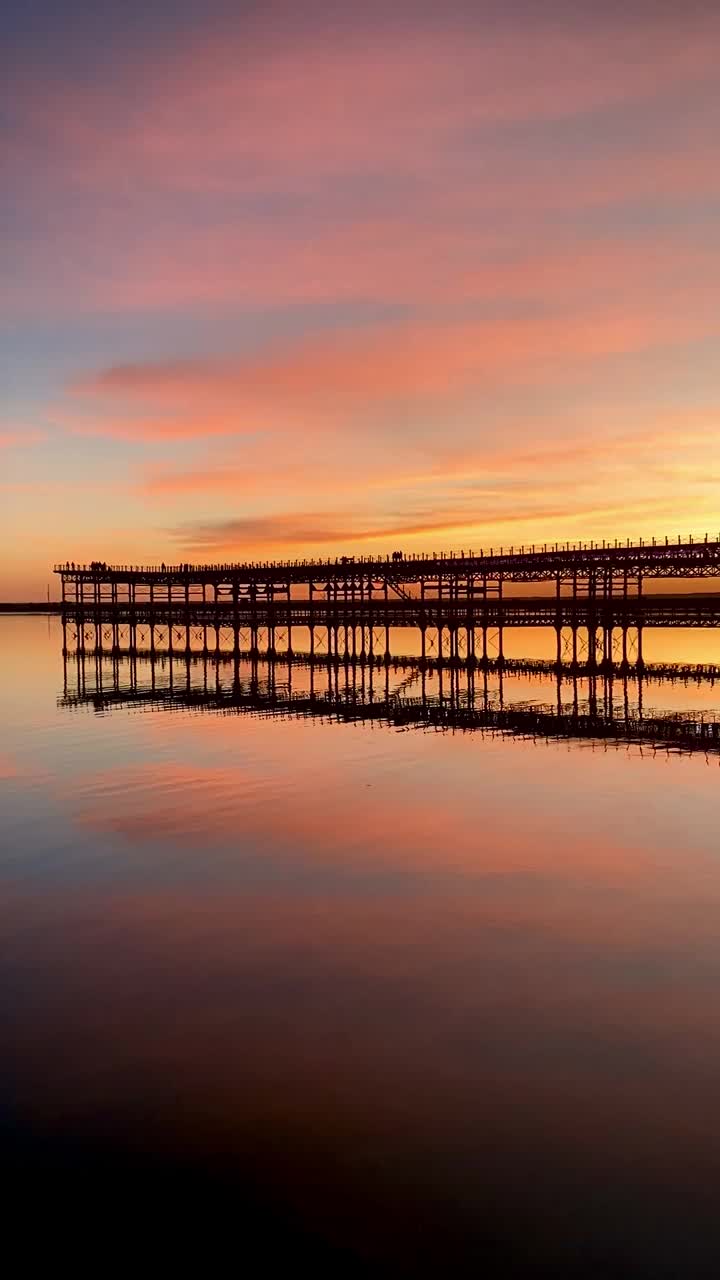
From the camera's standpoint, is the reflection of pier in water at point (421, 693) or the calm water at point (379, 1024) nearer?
the calm water at point (379, 1024)

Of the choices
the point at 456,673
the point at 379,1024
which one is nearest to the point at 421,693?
the point at 456,673

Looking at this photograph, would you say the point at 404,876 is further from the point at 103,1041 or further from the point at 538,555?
the point at 538,555

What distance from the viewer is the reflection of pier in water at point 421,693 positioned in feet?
121

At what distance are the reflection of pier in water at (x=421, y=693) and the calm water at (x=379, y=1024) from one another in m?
13.1

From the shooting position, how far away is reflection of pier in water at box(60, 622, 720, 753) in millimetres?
37000

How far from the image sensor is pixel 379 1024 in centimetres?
1132

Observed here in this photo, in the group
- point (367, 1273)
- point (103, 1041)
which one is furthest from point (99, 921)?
point (367, 1273)

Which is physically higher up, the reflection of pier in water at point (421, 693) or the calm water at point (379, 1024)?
the reflection of pier in water at point (421, 693)

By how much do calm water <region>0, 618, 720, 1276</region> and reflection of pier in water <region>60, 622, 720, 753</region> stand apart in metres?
13.1

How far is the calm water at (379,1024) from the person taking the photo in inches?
311

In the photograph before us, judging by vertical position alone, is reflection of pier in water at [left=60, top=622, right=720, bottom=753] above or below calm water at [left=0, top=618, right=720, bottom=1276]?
above

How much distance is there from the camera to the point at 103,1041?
1097cm

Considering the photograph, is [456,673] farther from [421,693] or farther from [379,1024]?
[379,1024]

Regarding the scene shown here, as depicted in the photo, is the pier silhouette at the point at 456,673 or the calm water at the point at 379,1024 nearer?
the calm water at the point at 379,1024
